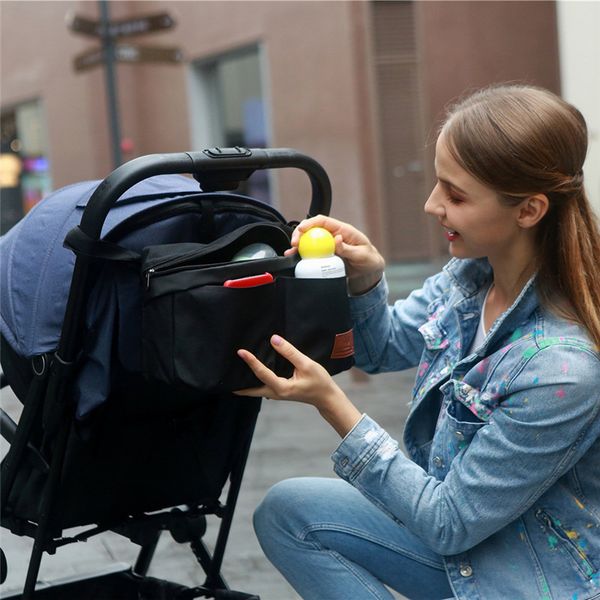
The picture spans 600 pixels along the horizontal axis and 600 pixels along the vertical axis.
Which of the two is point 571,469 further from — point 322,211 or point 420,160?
point 420,160

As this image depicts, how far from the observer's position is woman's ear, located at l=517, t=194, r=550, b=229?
5.81ft

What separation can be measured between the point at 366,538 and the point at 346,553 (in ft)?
0.17

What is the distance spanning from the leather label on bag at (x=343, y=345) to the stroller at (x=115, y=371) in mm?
14

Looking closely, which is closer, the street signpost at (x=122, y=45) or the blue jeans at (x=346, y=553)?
the blue jeans at (x=346, y=553)

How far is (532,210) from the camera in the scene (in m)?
1.79

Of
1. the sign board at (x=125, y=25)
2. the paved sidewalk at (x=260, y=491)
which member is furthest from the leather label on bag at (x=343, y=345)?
the sign board at (x=125, y=25)

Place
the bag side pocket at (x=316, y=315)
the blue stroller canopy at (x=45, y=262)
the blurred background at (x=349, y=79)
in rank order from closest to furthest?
the bag side pocket at (x=316, y=315), the blue stroller canopy at (x=45, y=262), the blurred background at (x=349, y=79)

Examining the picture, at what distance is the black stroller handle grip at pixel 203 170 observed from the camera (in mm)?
1745

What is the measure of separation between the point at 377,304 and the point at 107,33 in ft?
17.5

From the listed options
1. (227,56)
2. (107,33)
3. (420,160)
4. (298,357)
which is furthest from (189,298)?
(227,56)

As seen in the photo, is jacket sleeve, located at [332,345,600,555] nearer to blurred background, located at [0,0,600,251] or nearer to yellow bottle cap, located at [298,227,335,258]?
yellow bottle cap, located at [298,227,335,258]

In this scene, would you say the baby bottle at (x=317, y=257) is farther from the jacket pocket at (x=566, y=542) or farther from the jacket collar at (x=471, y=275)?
the jacket pocket at (x=566, y=542)

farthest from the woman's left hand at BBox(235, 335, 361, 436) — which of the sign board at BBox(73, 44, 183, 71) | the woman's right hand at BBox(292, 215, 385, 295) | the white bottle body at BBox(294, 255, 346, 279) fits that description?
the sign board at BBox(73, 44, 183, 71)

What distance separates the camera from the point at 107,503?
2131 millimetres
